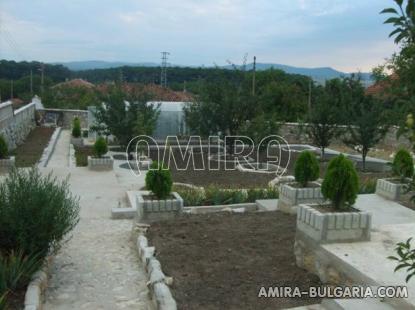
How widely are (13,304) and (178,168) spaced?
962 cm

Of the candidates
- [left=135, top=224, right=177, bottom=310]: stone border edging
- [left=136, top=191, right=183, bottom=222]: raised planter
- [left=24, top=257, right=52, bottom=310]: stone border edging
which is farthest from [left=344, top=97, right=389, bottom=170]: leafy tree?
[left=24, top=257, right=52, bottom=310]: stone border edging

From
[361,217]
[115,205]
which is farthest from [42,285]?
[115,205]

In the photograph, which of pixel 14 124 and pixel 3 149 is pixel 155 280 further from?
pixel 14 124

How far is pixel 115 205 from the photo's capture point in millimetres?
8930

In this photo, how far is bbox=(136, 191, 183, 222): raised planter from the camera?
6.65 metres

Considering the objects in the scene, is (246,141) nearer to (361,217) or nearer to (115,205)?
(115,205)

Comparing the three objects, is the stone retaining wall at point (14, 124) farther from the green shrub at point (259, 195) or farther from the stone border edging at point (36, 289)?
the stone border edging at point (36, 289)

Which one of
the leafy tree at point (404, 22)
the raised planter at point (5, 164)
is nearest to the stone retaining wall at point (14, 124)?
the raised planter at point (5, 164)

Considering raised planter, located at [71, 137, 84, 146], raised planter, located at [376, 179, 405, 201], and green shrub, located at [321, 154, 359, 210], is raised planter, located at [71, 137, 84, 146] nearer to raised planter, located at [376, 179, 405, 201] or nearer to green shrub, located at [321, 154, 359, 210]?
raised planter, located at [376, 179, 405, 201]

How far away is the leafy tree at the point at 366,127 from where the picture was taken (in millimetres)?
12781

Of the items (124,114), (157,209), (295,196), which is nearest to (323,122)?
(124,114)

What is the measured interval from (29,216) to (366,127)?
10.6 metres

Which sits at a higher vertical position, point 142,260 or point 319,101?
point 319,101

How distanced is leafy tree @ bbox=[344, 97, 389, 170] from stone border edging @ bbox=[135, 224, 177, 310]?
9.04 meters
